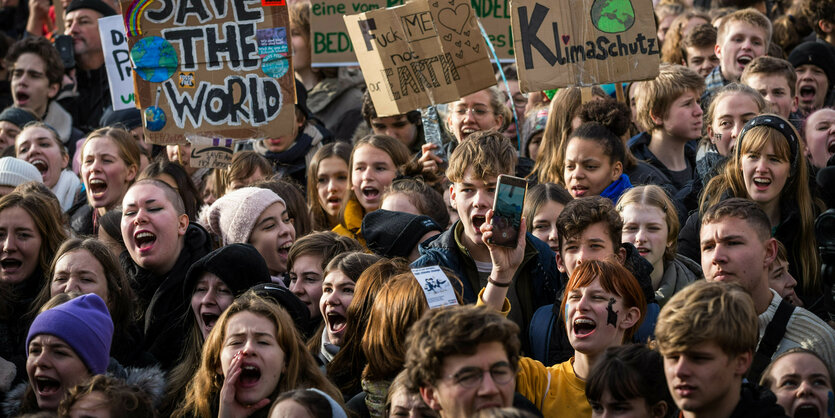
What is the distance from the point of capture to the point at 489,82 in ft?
26.0

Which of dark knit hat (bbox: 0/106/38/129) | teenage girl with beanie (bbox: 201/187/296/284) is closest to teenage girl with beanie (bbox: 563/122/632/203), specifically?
teenage girl with beanie (bbox: 201/187/296/284)

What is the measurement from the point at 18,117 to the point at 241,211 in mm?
3433

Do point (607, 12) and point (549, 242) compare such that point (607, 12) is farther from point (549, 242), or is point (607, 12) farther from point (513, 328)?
point (513, 328)

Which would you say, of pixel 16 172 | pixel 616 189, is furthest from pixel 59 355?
pixel 616 189

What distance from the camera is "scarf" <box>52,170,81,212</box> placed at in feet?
29.5

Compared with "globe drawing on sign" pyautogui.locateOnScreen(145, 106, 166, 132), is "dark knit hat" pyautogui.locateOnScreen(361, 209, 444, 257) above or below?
below

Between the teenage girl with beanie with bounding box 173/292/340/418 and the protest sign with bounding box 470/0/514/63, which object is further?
the protest sign with bounding box 470/0/514/63

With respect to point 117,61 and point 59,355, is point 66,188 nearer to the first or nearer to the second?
point 117,61

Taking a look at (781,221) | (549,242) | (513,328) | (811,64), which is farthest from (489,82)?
(513,328)

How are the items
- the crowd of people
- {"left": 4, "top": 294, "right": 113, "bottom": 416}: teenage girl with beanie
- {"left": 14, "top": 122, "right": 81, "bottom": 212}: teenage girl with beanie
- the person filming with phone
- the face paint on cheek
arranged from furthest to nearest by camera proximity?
{"left": 14, "top": 122, "right": 81, "bottom": 212}: teenage girl with beanie → the person filming with phone → {"left": 4, "top": 294, "right": 113, "bottom": 416}: teenage girl with beanie → the face paint on cheek → the crowd of people

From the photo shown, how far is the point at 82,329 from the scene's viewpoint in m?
5.73

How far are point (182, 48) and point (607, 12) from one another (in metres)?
2.93

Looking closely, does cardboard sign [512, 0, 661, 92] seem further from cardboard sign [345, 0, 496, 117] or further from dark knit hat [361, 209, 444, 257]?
dark knit hat [361, 209, 444, 257]

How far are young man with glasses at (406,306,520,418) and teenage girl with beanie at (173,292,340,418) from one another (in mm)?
921
